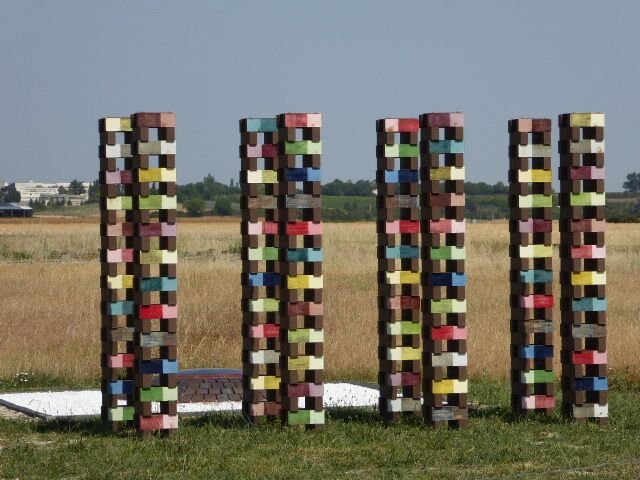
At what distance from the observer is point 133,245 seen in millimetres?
10742


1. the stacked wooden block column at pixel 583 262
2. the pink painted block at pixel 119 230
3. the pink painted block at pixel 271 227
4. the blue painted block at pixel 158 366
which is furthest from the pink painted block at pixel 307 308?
the stacked wooden block column at pixel 583 262

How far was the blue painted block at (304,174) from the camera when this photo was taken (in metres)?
10.8

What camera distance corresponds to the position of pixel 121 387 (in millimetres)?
11172

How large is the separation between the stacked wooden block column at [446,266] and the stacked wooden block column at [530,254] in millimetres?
530

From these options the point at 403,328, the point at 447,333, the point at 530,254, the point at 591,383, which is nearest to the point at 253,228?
the point at 403,328

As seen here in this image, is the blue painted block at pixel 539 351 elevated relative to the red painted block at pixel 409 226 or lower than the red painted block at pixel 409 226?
lower

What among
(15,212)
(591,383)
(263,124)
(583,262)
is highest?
(263,124)

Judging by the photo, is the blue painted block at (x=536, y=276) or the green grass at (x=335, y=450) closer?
the green grass at (x=335, y=450)

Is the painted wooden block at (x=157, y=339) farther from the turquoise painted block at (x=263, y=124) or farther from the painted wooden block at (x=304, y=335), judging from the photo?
the turquoise painted block at (x=263, y=124)

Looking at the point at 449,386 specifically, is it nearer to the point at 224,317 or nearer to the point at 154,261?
the point at 154,261

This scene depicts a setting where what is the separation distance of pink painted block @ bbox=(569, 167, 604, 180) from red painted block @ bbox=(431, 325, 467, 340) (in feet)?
5.35

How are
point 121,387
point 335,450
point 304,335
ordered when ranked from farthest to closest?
point 121,387 → point 304,335 → point 335,450

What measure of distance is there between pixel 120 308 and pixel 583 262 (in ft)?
12.9

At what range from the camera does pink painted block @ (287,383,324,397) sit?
10.9 m
